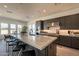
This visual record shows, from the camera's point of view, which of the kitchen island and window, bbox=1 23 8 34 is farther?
window, bbox=1 23 8 34

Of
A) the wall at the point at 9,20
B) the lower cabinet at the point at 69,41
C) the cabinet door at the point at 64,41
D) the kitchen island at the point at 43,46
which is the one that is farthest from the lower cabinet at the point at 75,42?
the wall at the point at 9,20

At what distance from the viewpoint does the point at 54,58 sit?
1832 mm

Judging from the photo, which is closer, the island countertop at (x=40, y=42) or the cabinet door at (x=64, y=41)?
the island countertop at (x=40, y=42)

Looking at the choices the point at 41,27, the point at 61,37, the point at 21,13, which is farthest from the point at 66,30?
the point at 21,13

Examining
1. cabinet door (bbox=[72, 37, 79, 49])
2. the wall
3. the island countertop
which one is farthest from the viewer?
cabinet door (bbox=[72, 37, 79, 49])

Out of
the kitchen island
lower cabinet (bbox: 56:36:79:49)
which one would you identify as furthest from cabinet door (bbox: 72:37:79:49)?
the kitchen island

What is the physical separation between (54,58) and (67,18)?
13.5 ft

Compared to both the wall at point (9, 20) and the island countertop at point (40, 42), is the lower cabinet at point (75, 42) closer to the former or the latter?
the island countertop at point (40, 42)

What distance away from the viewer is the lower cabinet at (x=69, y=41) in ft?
16.3

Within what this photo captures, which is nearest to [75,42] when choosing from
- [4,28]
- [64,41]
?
[64,41]

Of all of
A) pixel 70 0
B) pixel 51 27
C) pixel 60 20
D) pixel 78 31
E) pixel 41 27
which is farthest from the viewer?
pixel 41 27

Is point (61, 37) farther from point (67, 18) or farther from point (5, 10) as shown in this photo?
point (5, 10)

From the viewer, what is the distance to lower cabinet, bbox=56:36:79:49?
4965 millimetres

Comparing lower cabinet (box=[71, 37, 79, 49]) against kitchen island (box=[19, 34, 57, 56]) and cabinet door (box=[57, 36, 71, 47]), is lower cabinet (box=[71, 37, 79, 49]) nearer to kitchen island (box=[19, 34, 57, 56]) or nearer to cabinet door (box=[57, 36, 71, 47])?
cabinet door (box=[57, 36, 71, 47])
